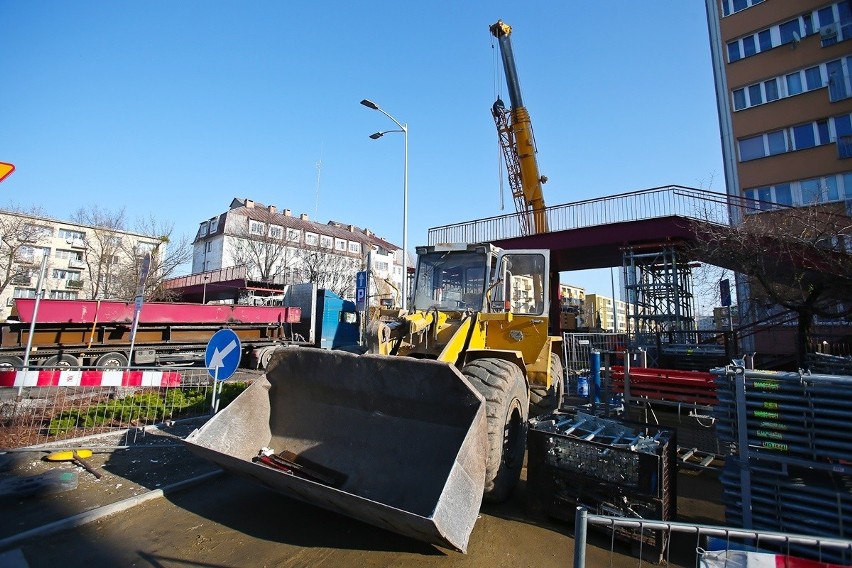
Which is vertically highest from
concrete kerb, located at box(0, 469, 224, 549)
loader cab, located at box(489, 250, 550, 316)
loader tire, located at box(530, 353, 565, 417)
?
loader cab, located at box(489, 250, 550, 316)

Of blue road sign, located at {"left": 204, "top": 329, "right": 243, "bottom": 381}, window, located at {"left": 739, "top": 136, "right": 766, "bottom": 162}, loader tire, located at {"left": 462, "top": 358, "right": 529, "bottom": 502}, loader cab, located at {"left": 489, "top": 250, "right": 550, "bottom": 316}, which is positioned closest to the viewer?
loader tire, located at {"left": 462, "top": 358, "right": 529, "bottom": 502}

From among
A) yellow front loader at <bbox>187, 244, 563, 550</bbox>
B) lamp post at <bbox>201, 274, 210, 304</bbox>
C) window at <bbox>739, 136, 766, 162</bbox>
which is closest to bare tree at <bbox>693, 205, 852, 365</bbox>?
yellow front loader at <bbox>187, 244, 563, 550</bbox>

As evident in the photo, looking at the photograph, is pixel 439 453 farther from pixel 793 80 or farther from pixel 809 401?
pixel 793 80

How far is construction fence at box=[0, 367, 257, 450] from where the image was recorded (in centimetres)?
595

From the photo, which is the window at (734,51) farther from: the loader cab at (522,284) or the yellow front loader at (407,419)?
the yellow front loader at (407,419)

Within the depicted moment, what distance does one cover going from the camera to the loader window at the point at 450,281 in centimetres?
635

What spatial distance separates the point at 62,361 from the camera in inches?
457

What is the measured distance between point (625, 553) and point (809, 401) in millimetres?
2056

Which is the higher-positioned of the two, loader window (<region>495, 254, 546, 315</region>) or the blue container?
loader window (<region>495, 254, 546, 315</region>)

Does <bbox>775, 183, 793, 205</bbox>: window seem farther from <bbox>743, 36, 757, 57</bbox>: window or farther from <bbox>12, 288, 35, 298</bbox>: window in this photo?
<bbox>12, 288, 35, 298</bbox>: window

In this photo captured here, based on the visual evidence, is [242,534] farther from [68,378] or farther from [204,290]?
[204,290]

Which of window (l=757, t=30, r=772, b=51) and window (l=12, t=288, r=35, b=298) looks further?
window (l=12, t=288, r=35, b=298)

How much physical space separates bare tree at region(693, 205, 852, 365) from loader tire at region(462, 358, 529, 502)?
8.88 m

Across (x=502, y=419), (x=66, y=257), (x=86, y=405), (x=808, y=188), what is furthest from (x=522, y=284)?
(x=66, y=257)
